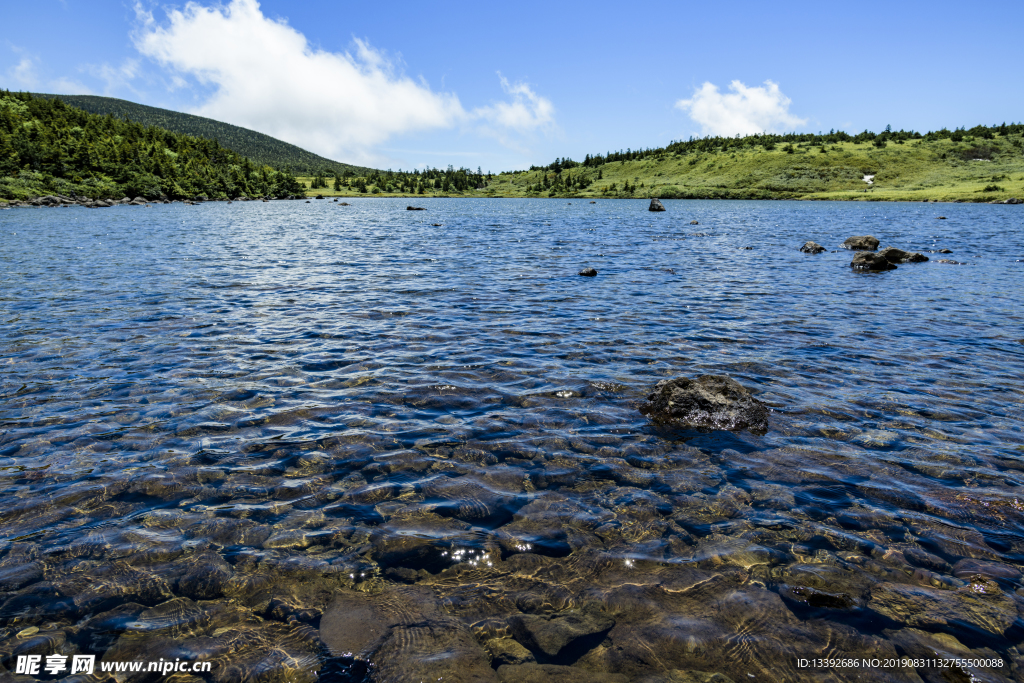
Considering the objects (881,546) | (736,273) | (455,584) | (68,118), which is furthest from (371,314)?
(68,118)

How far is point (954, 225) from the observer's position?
56.9 meters

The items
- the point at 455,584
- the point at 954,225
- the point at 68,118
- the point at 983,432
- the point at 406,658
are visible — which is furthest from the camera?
the point at 68,118

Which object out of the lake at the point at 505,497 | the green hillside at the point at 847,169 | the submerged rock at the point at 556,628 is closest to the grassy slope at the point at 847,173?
the green hillside at the point at 847,169

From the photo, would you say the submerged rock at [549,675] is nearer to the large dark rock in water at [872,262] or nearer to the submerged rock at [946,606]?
the submerged rock at [946,606]

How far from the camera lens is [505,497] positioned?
25.5 ft

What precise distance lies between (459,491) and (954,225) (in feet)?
233

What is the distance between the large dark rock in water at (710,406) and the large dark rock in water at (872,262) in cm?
2492

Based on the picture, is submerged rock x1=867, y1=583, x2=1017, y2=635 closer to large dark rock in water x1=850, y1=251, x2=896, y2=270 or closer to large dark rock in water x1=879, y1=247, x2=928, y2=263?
large dark rock in water x1=850, y1=251, x2=896, y2=270

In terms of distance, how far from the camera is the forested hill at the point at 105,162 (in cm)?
11375

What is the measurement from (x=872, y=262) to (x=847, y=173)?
14014 centimetres

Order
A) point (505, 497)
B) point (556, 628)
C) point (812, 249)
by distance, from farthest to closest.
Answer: point (812, 249) → point (505, 497) → point (556, 628)

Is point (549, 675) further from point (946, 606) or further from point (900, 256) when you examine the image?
point (900, 256)

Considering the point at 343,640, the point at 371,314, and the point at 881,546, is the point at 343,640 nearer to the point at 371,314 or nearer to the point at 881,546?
the point at 881,546

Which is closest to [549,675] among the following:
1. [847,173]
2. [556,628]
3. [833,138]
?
[556,628]
